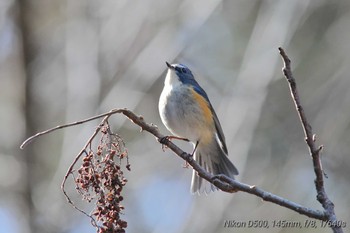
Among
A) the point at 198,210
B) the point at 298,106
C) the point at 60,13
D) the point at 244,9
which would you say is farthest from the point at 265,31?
the point at 298,106

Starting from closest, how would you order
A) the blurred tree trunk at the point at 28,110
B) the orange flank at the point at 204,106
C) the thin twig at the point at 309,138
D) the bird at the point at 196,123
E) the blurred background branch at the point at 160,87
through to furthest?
the thin twig at the point at 309,138 → the bird at the point at 196,123 → the orange flank at the point at 204,106 → the blurred background branch at the point at 160,87 → the blurred tree trunk at the point at 28,110

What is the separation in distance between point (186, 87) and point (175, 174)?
437 cm

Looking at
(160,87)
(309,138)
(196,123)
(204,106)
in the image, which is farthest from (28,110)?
(309,138)

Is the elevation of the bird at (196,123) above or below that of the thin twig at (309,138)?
above

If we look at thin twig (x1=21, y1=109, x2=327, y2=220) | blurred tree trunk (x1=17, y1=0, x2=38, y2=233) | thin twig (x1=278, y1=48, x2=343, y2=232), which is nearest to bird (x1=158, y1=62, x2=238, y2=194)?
thin twig (x1=21, y1=109, x2=327, y2=220)

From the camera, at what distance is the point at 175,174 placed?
29.1 feet

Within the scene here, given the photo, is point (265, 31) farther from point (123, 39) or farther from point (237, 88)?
point (123, 39)

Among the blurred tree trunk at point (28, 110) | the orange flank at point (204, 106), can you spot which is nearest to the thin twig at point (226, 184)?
the orange flank at point (204, 106)

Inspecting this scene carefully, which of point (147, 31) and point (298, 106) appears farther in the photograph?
point (147, 31)

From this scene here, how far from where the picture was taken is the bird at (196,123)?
427cm

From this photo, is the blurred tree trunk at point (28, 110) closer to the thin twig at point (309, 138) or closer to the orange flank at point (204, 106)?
the orange flank at point (204, 106)

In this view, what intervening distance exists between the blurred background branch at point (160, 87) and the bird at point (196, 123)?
1.88 metres

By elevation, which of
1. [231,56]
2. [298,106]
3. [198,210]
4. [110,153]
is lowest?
[298,106]

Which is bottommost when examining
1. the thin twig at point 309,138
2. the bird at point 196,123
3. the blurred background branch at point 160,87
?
the thin twig at point 309,138
